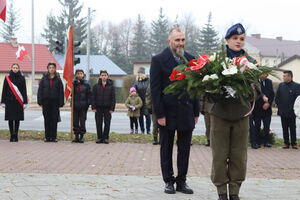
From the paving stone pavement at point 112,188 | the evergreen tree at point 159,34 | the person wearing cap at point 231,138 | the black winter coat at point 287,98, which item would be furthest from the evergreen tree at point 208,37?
the person wearing cap at point 231,138

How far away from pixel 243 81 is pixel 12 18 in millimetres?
74177

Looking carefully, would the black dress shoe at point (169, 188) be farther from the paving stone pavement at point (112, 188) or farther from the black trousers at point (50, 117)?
the black trousers at point (50, 117)

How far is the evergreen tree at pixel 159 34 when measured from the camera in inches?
3251

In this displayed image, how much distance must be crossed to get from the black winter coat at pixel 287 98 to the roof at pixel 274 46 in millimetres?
83789

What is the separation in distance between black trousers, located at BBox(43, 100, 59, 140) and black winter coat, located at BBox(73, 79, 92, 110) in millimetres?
558

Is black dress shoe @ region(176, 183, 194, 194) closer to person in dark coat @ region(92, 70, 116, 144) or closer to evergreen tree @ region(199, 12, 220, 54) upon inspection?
person in dark coat @ region(92, 70, 116, 144)

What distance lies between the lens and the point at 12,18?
2921 inches

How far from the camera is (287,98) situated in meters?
11.5

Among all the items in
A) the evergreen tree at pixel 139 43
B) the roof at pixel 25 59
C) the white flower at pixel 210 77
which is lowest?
the white flower at pixel 210 77

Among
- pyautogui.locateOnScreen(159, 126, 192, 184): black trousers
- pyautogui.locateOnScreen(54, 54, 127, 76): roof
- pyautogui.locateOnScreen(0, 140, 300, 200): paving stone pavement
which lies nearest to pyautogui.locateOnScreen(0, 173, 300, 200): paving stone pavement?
pyautogui.locateOnScreen(0, 140, 300, 200): paving stone pavement

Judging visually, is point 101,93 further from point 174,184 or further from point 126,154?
point 174,184

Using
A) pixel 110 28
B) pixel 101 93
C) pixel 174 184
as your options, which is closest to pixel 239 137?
pixel 174 184

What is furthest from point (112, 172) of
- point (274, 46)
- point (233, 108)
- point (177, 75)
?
point (274, 46)

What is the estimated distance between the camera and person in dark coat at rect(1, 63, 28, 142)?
11.8 meters
